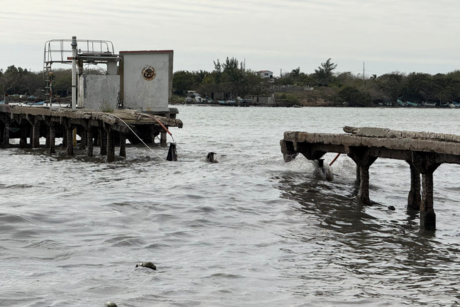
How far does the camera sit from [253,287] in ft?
22.5

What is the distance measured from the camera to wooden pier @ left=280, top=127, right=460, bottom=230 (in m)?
9.49

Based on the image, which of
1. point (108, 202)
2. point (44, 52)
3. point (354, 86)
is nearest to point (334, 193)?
point (108, 202)

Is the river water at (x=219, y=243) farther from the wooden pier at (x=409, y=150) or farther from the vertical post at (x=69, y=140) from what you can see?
the vertical post at (x=69, y=140)

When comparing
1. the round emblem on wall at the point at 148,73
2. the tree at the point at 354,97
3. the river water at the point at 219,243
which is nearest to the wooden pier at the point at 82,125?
the round emblem on wall at the point at 148,73

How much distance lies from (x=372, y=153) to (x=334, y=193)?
9.10ft

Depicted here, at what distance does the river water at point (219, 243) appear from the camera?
661 cm

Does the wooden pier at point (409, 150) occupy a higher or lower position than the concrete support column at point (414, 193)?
higher

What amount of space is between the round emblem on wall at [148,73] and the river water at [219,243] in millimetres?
9620

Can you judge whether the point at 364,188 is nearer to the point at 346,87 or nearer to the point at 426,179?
the point at 426,179

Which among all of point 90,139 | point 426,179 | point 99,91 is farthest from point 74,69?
point 426,179

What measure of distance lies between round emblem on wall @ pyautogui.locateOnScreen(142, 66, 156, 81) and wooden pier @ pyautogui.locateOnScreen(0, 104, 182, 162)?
1.79 m

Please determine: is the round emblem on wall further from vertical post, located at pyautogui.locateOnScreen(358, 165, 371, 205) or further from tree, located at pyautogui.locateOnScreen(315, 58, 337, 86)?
tree, located at pyautogui.locateOnScreen(315, 58, 337, 86)

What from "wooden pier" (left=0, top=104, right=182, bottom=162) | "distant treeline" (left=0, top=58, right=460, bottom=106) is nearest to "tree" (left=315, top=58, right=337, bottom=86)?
"distant treeline" (left=0, top=58, right=460, bottom=106)

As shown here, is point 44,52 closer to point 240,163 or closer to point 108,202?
point 240,163
